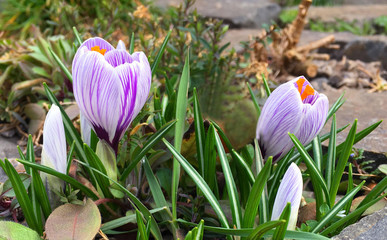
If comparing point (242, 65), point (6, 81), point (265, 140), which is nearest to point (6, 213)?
point (265, 140)

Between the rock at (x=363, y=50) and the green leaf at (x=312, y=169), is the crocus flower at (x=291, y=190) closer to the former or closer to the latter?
the green leaf at (x=312, y=169)

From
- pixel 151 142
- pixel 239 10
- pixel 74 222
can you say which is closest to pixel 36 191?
pixel 74 222

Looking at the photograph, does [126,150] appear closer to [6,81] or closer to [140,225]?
[140,225]

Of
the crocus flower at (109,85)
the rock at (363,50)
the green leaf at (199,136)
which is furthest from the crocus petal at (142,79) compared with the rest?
the rock at (363,50)

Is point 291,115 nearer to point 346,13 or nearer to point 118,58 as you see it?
point 118,58

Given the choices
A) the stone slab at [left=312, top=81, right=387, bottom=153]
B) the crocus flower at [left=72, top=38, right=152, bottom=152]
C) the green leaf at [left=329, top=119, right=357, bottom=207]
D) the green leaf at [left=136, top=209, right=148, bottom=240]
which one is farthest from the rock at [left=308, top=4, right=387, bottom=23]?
the green leaf at [left=136, top=209, right=148, bottom=240]

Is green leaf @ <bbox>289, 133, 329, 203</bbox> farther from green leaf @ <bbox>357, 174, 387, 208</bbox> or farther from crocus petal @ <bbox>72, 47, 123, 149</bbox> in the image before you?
crocus petal @ <bbox>72, 47, 123, 149</bbox>
